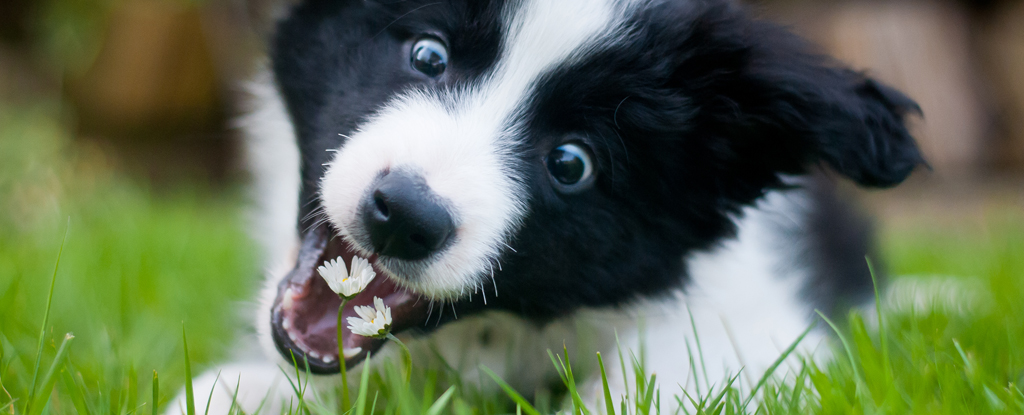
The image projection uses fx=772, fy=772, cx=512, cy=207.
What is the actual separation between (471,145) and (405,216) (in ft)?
0.70

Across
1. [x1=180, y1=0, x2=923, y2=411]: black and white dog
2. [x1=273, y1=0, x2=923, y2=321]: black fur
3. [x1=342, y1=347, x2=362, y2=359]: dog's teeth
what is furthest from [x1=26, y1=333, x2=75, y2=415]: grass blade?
[x1=273, y1=0, x2=923, y2=321]: black fur

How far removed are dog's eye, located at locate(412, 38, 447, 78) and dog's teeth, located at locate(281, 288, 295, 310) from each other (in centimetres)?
51

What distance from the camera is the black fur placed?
148 cm

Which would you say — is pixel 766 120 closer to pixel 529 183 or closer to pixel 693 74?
pixel 693 74

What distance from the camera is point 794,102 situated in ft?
5.09

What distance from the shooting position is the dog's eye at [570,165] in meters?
1.49

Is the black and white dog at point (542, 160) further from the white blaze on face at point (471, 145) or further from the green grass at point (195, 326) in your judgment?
the green grass at point (195, 326)

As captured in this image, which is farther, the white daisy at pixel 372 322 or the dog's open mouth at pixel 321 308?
the dog's open mouth at pixel 321 308

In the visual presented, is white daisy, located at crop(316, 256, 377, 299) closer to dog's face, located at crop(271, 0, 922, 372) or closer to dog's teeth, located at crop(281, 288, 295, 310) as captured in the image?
dog's face, located at crop(271, 0, 922, 372)

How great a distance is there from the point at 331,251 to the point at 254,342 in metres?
0.56

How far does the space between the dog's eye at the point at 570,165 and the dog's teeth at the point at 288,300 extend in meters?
0.56

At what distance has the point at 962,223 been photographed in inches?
213

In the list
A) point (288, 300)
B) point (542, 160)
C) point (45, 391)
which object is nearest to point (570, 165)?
point (542, 160)

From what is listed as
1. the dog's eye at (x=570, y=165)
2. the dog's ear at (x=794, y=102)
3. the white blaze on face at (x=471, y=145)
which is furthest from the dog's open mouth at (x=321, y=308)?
the dog's ear at (x=794, y=102)
